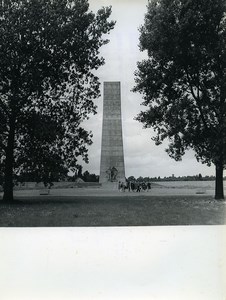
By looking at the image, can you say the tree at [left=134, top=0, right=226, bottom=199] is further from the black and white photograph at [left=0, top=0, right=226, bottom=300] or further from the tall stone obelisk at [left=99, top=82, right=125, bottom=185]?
the tall stone obelisk at [left=99, top=82, right=125, bottom=185]

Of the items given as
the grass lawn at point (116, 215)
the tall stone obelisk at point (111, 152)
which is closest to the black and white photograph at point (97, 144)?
the grass lawn at point (116, 215)

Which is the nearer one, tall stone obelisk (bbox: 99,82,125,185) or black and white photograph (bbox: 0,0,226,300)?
black and white photograph (bbox: 0,0,226,300)

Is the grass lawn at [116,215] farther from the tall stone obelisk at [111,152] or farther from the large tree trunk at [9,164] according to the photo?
the tall stone obelisk at [111,152]

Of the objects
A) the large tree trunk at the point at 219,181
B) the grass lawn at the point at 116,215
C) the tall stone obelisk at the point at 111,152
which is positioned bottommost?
the grass lawn at the point at 116,215

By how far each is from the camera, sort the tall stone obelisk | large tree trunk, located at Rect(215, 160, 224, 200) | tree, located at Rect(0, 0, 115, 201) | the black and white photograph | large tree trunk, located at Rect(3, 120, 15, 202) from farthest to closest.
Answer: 1. the tall stone obelisk
2. large tree trunk, located at Rect(3, 120, 15, 202)
3. tree, located at Rect(0, 0, 115, 201)
4. large tree trunk, located at Rect(215, 160, 224, 200)
5. the black and white photograph

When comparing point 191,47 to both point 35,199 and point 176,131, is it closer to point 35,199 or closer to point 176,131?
point 176,131

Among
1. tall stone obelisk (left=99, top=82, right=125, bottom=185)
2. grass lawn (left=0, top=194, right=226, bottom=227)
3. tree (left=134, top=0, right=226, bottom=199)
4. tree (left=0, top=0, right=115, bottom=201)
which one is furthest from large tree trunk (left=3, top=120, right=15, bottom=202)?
tall stone obelisk (left=99, top=82, right=125, bottom=185)

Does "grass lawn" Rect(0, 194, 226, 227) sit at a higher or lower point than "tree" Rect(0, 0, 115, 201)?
lower
